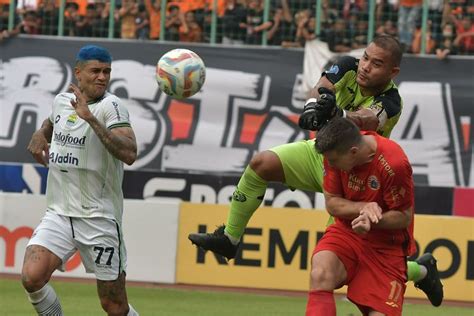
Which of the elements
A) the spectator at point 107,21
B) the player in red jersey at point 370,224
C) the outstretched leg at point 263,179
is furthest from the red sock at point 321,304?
the spectator at point 107,21

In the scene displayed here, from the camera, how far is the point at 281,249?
596 inches

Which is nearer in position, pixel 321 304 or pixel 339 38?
pixel 321 304

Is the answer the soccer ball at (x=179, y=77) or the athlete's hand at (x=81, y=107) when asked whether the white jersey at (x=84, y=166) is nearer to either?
the athlete's hand at (x=81, y=107)

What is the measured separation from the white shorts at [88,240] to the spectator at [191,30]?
10987 mm

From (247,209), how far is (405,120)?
31.3 ft

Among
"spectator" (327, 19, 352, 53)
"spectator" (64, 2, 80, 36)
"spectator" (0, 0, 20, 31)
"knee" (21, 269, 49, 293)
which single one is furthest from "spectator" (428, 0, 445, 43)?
"knee" (21, 269, 49, 293)

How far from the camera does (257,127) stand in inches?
748

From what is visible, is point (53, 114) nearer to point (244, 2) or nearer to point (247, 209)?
point (247, 209)

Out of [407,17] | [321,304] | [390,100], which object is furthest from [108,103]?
[407,17]

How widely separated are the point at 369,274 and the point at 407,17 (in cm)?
1140

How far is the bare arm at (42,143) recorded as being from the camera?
9172 mm

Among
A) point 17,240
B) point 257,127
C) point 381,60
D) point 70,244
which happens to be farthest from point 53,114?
point 257,127

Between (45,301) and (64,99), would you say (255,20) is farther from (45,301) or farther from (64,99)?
(45,301)

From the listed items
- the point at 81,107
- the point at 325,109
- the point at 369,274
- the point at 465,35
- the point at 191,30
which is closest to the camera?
the point at 369,274
